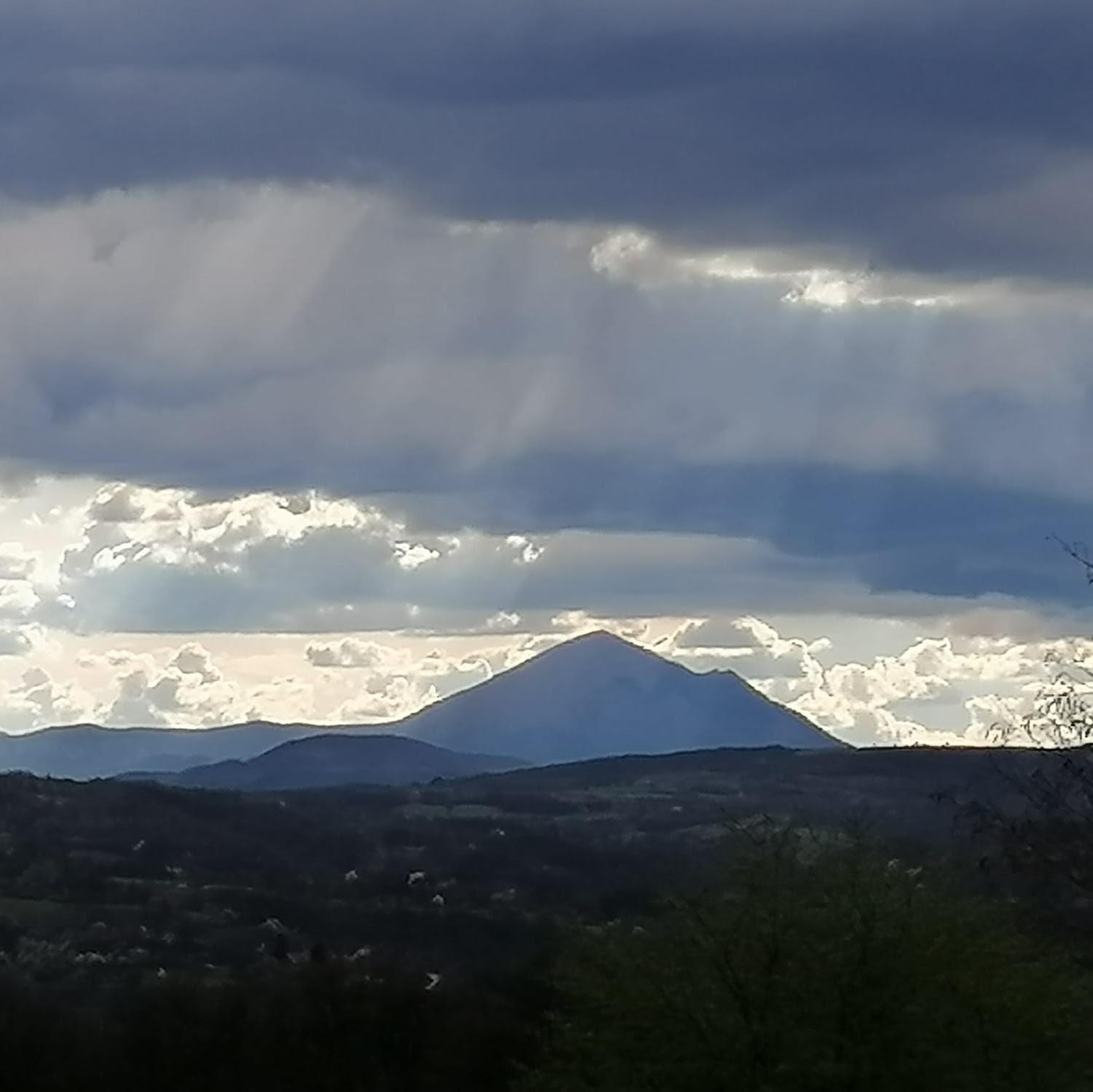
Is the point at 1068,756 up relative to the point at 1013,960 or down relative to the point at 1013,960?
up

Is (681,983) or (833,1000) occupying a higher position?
(681,983)

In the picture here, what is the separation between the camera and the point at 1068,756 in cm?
4041

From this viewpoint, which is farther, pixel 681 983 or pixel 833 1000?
pixel 681 983

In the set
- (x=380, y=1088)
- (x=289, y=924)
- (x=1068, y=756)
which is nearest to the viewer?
(x=1068, y=756)

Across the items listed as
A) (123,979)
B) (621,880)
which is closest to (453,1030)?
(123,979)

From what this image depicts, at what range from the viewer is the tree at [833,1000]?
3622cm

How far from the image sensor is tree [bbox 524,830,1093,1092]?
36219 millimetres

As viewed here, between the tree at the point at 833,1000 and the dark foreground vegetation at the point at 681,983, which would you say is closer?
the tree at the point at 833,1000

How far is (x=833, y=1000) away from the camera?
36.8 metres

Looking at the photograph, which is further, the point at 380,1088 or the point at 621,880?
the point at 621,880

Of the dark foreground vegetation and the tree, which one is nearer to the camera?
the tree

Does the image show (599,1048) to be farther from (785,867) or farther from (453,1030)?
(453,1030)

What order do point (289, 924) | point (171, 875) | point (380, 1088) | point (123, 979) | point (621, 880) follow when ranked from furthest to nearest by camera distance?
point (171, 875) → point (621, 880) → point (289, 924) → point (123, 979) → point (380, 1088)

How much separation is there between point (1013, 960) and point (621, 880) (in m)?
123
